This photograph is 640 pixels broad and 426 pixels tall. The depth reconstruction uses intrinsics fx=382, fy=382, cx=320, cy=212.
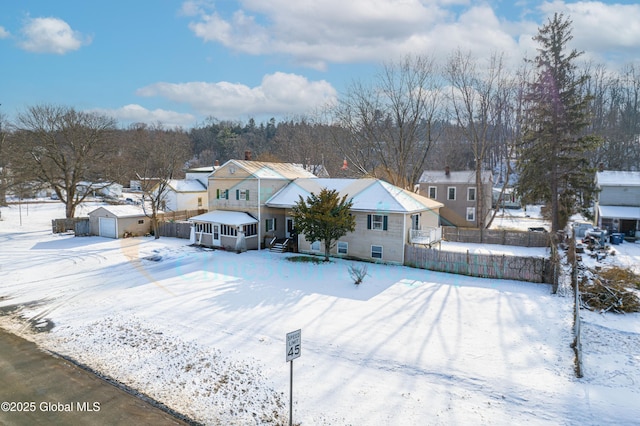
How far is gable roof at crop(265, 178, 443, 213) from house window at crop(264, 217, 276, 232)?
134 centimetres

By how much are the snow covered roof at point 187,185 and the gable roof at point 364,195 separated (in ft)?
74.9

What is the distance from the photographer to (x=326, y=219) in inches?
873

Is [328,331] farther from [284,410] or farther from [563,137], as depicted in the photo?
[563,137]

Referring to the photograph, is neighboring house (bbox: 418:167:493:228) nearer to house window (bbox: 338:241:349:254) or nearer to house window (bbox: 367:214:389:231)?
house window (bbox: 367:214:389:231)

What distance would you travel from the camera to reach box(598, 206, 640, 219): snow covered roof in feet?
95.7

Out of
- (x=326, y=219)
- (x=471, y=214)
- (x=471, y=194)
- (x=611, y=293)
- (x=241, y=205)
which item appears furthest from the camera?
(x=471, y=214)

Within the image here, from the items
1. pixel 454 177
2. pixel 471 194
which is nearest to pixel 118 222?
pixel 454 177

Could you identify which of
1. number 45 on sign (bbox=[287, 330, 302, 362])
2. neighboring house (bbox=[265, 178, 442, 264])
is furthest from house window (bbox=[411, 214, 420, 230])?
number 45 on sign (bbox=[287, 330, 302, 362])

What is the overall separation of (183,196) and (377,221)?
101ft

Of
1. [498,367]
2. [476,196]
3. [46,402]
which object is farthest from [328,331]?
[476,196]

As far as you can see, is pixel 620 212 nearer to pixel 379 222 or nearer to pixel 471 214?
pixel 471 214

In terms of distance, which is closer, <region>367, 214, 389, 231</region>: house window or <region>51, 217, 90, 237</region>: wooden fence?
<region>367, 214, 389, 231</region>: house window

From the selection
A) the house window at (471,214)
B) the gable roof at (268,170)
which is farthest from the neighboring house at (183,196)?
the house window at (471,214)

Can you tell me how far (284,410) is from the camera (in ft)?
28.1
